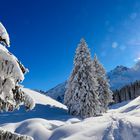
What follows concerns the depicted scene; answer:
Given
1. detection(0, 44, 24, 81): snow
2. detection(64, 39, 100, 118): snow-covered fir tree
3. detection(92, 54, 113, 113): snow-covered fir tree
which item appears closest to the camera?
detection(0, 44, 24, 81): snow

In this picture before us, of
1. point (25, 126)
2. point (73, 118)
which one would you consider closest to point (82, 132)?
point (25, 126)

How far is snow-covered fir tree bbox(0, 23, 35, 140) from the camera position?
495 centimetres

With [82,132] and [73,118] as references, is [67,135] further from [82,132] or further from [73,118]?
[73,118]

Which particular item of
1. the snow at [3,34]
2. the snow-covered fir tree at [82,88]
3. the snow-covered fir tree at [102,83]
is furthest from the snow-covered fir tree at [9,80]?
the snow-covered fir tree at [102,83]

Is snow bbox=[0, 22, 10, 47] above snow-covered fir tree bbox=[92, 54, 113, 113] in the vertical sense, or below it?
below

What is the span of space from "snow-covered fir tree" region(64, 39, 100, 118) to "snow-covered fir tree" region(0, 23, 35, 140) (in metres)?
37.4

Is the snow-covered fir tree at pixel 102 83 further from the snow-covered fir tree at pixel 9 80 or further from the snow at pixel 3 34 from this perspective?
the snow at pixel 3 34

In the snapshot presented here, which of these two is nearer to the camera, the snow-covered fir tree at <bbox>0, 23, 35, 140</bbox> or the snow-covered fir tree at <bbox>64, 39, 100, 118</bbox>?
the snow-covered fir tree at <bbox>0, 23, 35, 140</bbox>

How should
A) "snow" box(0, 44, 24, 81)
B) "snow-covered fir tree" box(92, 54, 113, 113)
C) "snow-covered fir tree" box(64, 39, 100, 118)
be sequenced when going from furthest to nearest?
"snow-covered fir tree" box(92, 54, 113, 113) → "snow-covered fir tree" box(64, 39, 100, 118) → "snow" box(0, 44, 24, 81)

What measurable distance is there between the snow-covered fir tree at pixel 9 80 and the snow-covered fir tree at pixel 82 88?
37387 mm

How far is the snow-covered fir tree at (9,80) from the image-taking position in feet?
16.2

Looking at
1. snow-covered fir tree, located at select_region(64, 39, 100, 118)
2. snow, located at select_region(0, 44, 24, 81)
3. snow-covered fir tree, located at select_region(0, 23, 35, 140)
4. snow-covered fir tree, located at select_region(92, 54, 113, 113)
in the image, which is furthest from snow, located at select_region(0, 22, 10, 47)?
snow-covered fir tree, located at select_region(92, 54, 113, 113)

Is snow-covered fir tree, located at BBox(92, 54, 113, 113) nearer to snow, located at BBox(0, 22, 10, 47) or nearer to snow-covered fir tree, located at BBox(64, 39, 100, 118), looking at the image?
snow-covered fir tree, located at BBox(64, 39, 100, 118)

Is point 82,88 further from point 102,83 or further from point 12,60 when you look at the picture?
point 12,60
